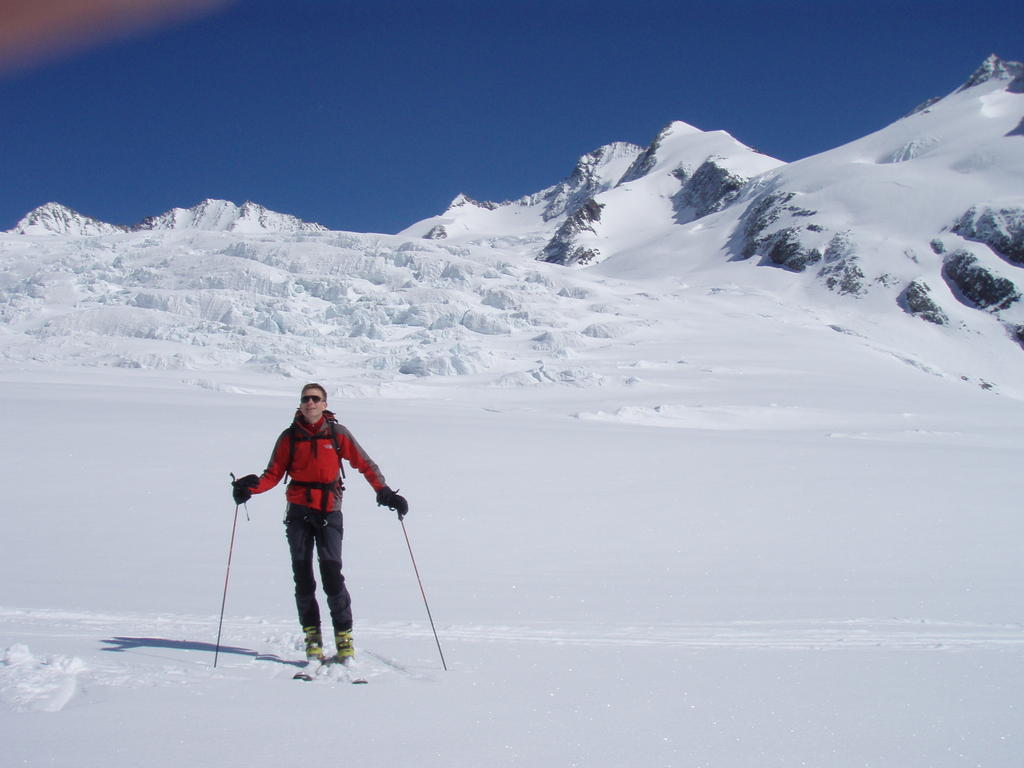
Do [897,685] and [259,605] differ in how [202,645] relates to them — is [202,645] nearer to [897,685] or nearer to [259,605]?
[259,605]

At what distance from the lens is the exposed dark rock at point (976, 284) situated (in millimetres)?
69250

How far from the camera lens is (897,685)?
11.6 feet

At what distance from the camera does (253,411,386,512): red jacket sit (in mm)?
3990

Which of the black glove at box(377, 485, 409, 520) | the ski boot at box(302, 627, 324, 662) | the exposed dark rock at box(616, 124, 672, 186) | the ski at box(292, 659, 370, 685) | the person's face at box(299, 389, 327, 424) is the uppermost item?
the exposed dark rock at box(616, 124, 672, 186)

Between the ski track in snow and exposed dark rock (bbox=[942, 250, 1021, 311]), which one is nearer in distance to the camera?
the ski track in snow

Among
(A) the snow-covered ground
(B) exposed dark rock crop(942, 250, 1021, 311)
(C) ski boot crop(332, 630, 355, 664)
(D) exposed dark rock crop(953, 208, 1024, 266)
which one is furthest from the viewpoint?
(D) exposed dark rock crop(953, 208, 1024, 266)

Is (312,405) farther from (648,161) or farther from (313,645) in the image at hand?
(648,161)

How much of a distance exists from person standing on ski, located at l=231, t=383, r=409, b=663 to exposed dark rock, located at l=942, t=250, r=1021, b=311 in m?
81.8

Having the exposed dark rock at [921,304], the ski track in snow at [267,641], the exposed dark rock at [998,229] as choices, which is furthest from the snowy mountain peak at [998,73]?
the ski track in snow at [267,641]

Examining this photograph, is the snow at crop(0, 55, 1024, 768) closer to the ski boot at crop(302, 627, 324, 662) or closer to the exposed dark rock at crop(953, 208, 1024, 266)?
the ski boot at crop(302, 627, 324, 662)

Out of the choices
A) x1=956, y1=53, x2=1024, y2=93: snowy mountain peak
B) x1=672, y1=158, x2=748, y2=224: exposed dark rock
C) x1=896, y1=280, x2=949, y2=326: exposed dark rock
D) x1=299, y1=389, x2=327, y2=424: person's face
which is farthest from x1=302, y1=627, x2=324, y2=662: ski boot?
x1=956, y1=53, x2=1024, y2=93: snowy mountain peak

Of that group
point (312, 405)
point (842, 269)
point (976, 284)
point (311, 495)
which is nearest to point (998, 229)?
point (976, 284)

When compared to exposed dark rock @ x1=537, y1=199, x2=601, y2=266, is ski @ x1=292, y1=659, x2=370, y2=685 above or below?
below

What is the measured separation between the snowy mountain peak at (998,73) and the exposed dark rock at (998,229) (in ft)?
155
